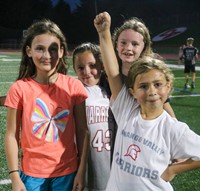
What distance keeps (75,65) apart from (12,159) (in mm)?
725

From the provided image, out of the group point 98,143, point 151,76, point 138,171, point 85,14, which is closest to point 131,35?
point 151,76

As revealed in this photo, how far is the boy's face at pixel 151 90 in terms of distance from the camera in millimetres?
1708

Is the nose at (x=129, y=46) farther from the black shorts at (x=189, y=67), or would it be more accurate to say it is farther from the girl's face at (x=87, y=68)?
the black shorts at (x=189, y=67)

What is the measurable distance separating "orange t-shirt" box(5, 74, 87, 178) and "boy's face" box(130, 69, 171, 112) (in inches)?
15.9

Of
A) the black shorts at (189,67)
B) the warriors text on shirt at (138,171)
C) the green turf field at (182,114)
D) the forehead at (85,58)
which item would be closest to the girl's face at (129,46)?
the forehead at (85,58)

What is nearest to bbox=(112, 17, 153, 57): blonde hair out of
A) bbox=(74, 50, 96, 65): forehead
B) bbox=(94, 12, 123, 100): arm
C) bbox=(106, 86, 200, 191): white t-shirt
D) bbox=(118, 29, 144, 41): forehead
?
bbox=(118, 29, 144, 41): forehead

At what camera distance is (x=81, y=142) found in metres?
2.00

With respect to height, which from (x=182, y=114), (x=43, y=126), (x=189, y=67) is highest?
(x=43, y=126)

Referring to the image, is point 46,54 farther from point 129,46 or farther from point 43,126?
point 129,46

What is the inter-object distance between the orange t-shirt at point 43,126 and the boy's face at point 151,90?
1.32 feet

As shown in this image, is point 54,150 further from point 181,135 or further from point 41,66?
point 181,135

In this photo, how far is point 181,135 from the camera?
64.8 inches

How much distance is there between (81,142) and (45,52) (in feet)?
1.75

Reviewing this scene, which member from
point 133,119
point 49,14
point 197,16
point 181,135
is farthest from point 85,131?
point 49,14
